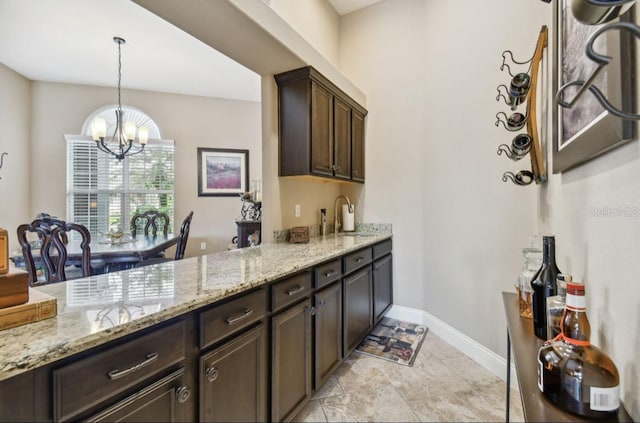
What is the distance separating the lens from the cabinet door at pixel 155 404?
0.86 metres

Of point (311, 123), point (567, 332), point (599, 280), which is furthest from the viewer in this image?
point (311, 123)

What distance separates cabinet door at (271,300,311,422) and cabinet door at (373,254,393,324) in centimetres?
120

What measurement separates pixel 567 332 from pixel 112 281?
5.33 ft

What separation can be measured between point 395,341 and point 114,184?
5.06 m

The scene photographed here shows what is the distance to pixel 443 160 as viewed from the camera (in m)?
2.76

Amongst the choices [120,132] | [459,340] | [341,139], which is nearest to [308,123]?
[341,139]

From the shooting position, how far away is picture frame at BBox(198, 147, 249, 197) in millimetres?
5395

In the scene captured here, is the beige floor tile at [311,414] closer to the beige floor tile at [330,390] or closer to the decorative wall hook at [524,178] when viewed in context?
the beige floor tile at [330,390]

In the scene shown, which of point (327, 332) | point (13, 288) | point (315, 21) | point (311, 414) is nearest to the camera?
point (13, 288)

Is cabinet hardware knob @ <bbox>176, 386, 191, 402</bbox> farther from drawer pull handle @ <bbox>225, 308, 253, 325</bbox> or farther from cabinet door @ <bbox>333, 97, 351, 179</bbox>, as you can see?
cabinet door @ <bbox>333, 97, 351, 179</bbox>

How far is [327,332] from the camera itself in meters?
1.98

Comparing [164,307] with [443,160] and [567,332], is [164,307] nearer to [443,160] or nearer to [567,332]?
[567,332]

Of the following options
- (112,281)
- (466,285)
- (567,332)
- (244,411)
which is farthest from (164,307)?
(466,285)

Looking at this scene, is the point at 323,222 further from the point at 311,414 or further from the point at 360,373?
the point at 311,414
